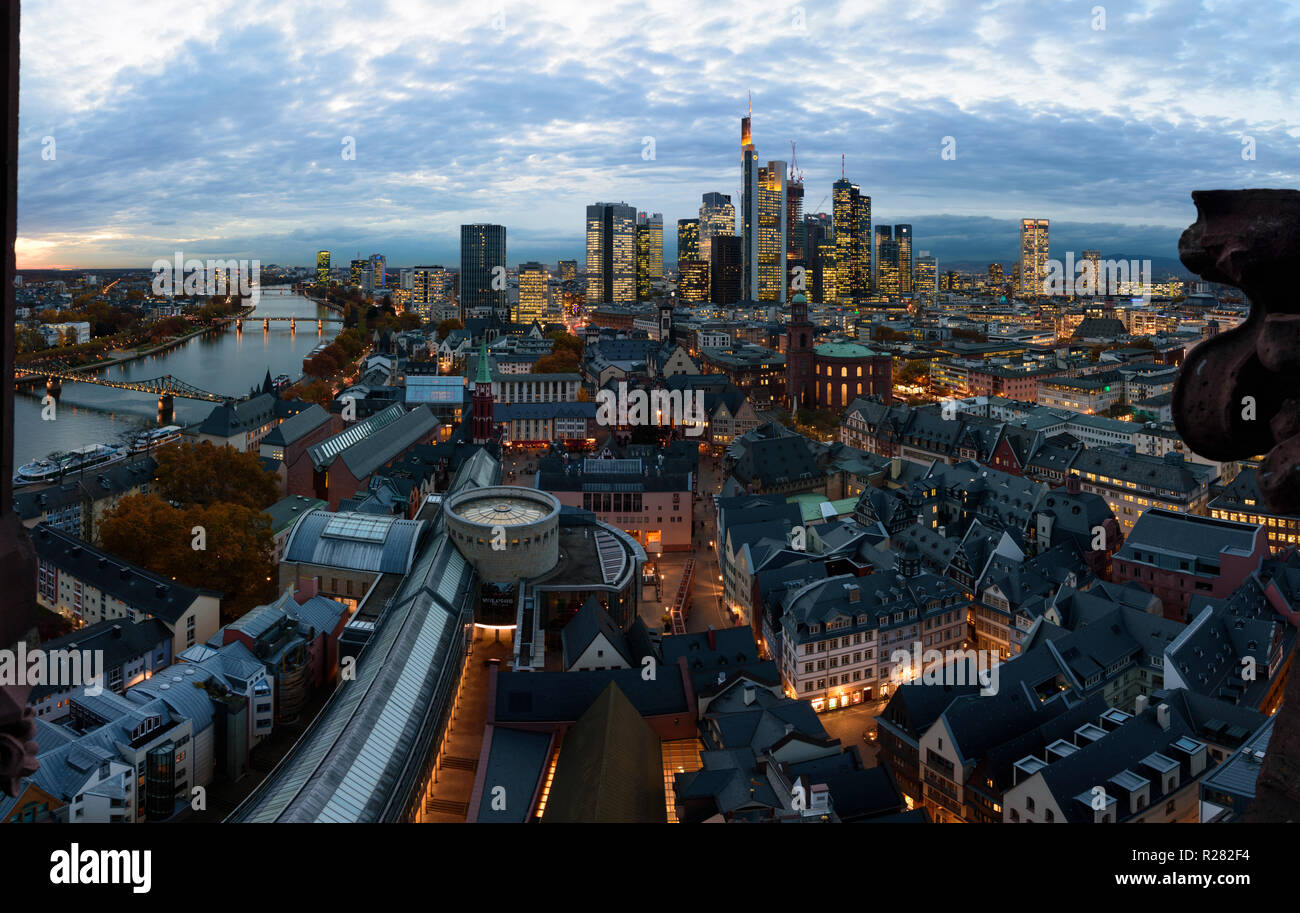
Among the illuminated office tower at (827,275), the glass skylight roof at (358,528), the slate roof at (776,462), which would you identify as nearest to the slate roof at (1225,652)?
the slate roof at (776,462)

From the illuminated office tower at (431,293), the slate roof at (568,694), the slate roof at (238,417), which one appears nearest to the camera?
the slate roof at (568,694)

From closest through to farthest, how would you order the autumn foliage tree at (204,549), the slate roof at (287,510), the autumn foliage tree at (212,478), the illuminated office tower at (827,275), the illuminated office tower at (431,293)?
the autumn foliage tree at (204,549), the slate roof at (287,510), the autumn foliage tree at (212,478), the illuminated office tower at (431,293), the illuminated office tower at (827,275)

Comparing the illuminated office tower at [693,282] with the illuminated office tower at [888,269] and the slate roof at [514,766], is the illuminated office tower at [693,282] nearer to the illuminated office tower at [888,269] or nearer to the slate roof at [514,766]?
the illuminated office tower at [888,269]

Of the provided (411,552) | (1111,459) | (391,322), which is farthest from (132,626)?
(391,322)

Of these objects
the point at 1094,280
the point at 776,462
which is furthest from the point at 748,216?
the point at 776,462

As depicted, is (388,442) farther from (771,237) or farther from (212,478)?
(771,237)

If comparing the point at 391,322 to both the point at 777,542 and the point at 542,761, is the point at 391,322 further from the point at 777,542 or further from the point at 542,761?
the point at 542,761
